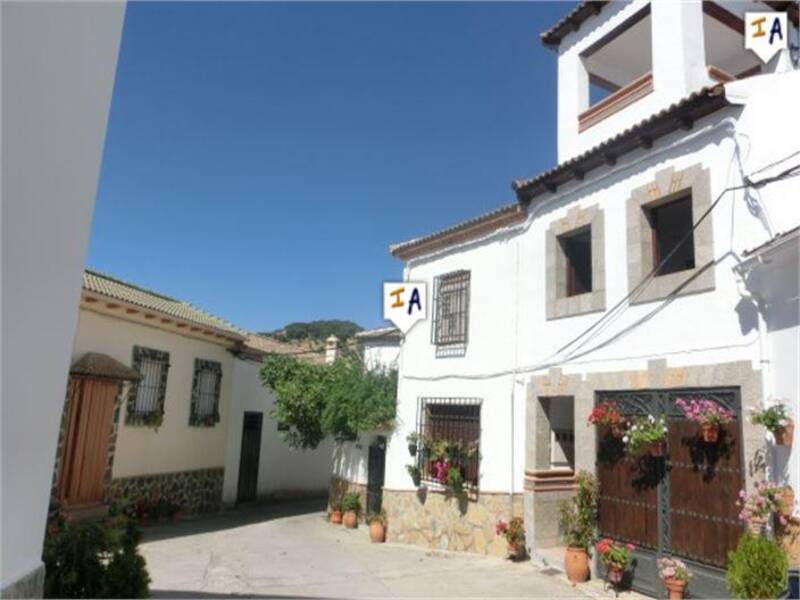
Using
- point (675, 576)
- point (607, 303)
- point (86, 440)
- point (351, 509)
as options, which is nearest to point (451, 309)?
point (607, 303)

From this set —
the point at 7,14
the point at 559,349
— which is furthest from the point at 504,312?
the point at 7,14

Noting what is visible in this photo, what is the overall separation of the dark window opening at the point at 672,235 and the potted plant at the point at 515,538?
14.4 feet

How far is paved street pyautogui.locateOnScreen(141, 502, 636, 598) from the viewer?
7.83m

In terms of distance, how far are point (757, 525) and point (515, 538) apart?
3.96 meters

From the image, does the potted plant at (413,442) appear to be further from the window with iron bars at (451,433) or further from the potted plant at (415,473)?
the potted plant at (415,473)

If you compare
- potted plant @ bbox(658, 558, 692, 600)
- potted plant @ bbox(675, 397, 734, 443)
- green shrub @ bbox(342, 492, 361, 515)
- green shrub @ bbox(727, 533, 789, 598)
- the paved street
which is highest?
potted plant @ bbox(675, 397, 734, 443)

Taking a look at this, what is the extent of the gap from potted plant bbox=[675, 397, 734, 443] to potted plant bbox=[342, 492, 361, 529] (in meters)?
8.60

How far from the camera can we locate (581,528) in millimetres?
8305

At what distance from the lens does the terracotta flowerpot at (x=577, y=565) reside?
26.5 ft

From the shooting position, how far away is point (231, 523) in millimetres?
13953

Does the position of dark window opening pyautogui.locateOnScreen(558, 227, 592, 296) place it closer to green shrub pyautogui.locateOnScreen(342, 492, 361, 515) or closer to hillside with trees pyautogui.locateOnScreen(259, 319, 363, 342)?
green shrub pyautogui.locateOnScreen(342, 492, 361, 515)

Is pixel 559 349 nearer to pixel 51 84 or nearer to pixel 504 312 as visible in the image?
pixel 504 312

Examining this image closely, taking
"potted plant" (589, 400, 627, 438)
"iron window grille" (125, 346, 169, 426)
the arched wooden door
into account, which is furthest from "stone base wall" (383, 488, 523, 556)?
the arched wooden door

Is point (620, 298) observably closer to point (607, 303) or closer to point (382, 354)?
point (607, 303)
